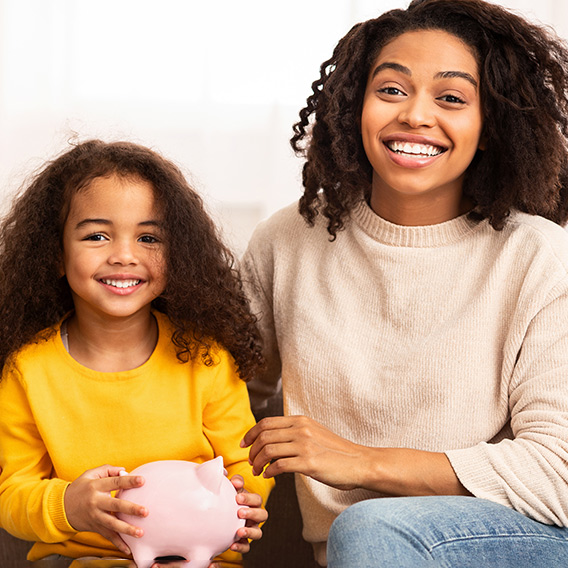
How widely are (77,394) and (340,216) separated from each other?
1.80ft

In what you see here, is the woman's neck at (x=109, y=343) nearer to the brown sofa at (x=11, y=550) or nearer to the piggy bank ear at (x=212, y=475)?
the piggy bank ear at (x=212, y=475)

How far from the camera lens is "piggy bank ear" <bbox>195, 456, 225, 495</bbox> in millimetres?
1210

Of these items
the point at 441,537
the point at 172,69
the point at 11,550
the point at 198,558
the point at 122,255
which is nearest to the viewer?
the point at 441,537

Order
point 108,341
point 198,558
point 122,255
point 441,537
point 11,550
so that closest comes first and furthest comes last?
1. point 441,537
2. point 198,558
3. point 122,255
4. point 108,341
5. point 11,550

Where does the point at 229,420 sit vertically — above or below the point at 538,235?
below

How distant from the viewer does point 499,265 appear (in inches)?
54.6

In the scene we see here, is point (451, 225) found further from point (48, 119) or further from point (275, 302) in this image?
point (48, 119)

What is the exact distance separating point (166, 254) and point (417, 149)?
1.45 ft

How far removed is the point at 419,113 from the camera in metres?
1.37

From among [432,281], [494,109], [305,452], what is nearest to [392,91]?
[494,109]

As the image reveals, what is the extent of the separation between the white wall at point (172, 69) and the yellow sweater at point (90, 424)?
1025mm

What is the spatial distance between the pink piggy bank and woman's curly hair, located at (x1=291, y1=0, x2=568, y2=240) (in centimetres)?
53

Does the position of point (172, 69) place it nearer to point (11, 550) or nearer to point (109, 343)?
point (109, 343)

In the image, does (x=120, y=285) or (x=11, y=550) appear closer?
(x=120, y=285)
